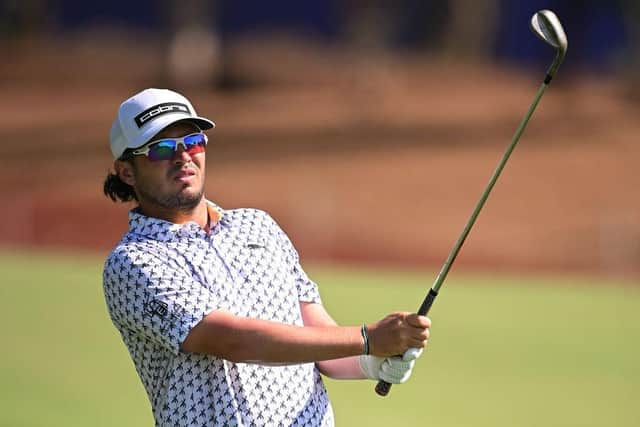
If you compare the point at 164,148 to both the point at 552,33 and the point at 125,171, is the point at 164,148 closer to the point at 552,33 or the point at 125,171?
the point at 125,171

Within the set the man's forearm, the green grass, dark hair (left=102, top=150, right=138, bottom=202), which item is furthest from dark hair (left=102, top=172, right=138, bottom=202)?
the green grass

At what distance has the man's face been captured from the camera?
460cm

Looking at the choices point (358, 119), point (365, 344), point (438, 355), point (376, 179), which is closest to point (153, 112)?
point (365, 344)

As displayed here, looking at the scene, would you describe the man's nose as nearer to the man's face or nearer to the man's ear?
the man's face

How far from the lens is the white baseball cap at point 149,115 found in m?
4.59

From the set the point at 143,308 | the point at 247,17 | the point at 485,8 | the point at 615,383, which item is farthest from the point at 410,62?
the point at 143,308

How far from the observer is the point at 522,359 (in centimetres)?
1166

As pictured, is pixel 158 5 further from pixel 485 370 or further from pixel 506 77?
pixel 485 370

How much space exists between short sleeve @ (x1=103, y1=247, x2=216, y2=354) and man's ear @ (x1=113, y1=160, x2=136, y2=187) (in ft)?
1.45

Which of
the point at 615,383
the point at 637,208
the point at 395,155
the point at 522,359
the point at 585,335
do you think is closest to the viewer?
the point at 615,383

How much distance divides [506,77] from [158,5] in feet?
32.8

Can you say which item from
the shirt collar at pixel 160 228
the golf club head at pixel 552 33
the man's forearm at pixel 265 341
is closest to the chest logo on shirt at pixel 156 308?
the man's forearm at pixel 265 341

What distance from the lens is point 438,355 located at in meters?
11.8

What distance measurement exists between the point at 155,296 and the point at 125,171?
68cm
